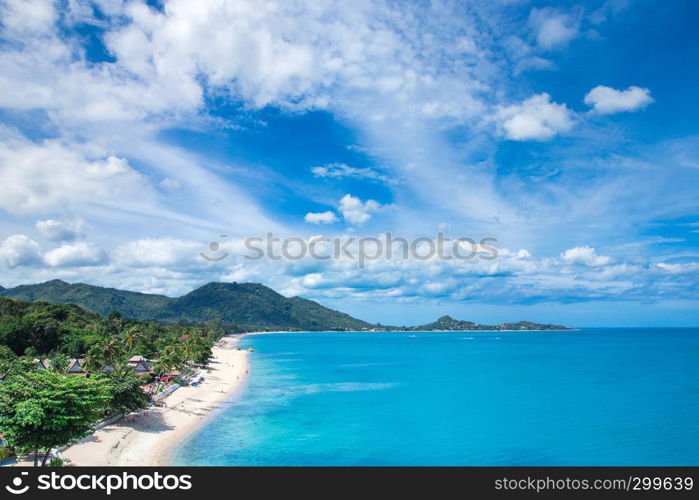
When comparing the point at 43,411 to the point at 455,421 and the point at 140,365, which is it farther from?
the point at 140,365

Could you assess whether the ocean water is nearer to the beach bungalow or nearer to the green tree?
the green tree

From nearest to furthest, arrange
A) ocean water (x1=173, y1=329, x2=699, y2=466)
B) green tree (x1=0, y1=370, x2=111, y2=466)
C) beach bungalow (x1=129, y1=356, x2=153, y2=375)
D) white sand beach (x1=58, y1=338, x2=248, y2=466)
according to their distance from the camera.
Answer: green tree (x1=0, y1=370, x2=111, y2=466) → white sand beach (x1=58, y1=338, x2=248, y2=466) → ocean water (x1=173, y1=329, x2=699, y2=466) → beach bungalow (x1=129, y1=356, x2=153, y2=375)

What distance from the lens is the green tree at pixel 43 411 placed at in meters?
21.0

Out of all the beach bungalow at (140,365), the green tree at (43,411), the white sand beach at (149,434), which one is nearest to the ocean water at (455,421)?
the white sand beach at (149,434)

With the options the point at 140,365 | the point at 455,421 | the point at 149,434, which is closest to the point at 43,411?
the point at 149,434

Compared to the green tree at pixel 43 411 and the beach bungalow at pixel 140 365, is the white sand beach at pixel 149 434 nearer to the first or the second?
the green tree at pixel 43 411

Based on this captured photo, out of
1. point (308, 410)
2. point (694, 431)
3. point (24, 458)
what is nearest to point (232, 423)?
point (308, 410)

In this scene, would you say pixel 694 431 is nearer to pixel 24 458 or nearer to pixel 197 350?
pixel 24 458

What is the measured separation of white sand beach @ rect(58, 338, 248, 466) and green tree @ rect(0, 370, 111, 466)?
219 inches

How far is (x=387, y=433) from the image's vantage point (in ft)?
131

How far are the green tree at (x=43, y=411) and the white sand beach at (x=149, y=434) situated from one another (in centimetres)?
557

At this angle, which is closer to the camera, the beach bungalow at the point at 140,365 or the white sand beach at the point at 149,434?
the white sand beach at the point at 149,434

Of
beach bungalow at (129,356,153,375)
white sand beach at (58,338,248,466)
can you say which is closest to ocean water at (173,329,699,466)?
white sand beach at (58,338,248,466)

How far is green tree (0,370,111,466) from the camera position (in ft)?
69.0
